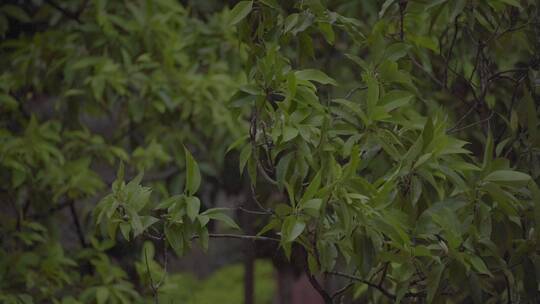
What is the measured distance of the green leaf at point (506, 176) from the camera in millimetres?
2487

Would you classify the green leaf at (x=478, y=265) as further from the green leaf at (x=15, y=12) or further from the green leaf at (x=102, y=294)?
the green leaf at (x=15, y=12)

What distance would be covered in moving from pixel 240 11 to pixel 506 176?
0.87 meters

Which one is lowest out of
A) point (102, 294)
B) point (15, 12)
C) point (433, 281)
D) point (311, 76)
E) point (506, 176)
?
point (102, 294)

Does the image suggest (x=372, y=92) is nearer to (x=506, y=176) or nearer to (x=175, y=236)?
(x=506, y=176)

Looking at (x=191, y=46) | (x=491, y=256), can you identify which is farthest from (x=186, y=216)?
(x=191, y=46)

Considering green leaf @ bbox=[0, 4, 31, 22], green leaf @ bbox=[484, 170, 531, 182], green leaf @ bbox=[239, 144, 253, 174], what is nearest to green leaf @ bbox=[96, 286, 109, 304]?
green leaf @ bbox=[0, 4, 31, 22]

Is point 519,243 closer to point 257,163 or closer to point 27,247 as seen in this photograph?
point 257,163

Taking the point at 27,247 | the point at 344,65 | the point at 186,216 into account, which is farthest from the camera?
the point at 344,65

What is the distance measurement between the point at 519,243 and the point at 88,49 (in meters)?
2.53

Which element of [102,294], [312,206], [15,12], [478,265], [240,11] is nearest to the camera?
[312,206]

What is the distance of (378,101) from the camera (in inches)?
106

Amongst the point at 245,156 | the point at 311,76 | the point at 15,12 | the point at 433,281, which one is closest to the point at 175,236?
the point at 245,156

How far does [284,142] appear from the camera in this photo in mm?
2650

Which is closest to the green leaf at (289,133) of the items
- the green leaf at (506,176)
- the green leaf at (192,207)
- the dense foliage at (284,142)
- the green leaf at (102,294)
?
the dense foliage at (284,142)
